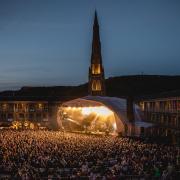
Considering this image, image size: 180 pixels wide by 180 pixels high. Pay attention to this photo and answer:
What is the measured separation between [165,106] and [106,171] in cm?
3928

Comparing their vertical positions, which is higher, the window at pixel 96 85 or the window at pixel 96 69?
the window at pixel 96 69

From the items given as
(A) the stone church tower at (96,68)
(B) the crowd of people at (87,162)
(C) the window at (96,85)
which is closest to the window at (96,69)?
(A) the stone church tower at (96,68)

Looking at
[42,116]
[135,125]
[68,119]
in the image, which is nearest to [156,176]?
[135,125]

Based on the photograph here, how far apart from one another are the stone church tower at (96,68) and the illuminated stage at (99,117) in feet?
95.5

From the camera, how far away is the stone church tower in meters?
103

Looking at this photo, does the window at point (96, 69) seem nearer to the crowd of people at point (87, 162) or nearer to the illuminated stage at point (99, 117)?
the illuminated stage at point (99, 117)

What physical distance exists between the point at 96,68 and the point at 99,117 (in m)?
40.7

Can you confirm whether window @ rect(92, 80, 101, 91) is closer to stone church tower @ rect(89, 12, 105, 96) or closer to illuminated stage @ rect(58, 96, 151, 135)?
stone church tower @ rect(89, 12, 105, 96)

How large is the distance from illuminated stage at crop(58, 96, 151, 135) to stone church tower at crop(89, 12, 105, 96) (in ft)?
95.5

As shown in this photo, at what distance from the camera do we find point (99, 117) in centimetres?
6569

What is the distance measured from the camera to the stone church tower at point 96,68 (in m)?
103

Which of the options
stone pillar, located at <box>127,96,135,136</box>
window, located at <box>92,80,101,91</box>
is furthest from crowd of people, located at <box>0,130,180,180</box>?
window, located at <box>92,80,101,91</box>

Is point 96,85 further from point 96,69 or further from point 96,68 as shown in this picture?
point 96,68

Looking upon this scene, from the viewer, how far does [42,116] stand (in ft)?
344
